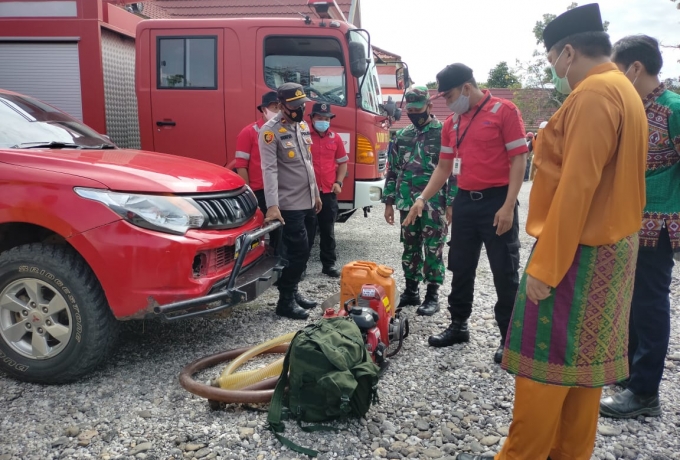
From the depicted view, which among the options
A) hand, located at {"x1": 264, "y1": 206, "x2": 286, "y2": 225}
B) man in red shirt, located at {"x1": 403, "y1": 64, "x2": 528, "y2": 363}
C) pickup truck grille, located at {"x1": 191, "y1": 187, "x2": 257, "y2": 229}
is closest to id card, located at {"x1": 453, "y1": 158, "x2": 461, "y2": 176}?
man in red shirt, located at {"x1": 403, "y1": 64, "x2": 528, "y2": 363}

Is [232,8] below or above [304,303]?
above

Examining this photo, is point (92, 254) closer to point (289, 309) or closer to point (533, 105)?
point (289, 309)

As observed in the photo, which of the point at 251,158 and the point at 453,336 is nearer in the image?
the point at 453,336

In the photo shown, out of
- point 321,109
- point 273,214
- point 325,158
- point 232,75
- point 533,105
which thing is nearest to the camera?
point 273,214

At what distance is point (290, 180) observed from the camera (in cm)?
435

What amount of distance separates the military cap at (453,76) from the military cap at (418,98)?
0.99 m

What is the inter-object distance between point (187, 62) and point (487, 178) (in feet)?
13.2

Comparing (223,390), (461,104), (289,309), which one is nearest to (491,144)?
(461,104)

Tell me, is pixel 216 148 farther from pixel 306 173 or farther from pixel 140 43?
pixel 306 173

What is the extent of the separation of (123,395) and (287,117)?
238 cm

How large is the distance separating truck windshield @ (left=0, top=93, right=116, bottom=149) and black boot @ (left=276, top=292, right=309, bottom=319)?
1.84 meters

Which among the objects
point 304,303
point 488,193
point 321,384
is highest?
point 488,193

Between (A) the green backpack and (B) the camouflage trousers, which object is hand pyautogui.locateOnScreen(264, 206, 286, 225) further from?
(A) the green backpack

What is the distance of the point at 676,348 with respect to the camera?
12.8 ft
